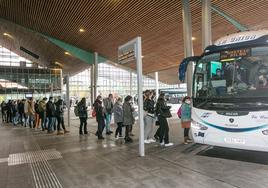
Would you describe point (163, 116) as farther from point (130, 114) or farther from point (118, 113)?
point (118, 113)

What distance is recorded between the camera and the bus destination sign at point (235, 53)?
6230 mm

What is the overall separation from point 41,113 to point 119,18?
6845 mm

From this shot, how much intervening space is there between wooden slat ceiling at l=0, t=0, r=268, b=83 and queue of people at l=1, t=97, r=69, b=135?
4.92m

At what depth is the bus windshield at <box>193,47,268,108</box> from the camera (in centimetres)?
587

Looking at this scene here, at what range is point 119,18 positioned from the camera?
50.7ft

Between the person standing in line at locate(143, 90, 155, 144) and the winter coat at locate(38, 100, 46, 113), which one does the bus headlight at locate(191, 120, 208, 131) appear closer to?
the person standing in line at locate(143, 90, 155, 144)

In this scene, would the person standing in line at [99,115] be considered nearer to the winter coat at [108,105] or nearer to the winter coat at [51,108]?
the winter coat at [108,105]

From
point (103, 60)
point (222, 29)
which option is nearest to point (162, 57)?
point (103, 60)

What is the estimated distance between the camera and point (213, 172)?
5.39m

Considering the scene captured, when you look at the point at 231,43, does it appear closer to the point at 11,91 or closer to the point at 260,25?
the point at 260,25

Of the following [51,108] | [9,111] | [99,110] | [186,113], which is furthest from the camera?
[9,111]

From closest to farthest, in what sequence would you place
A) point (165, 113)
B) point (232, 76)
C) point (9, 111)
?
1. point (232, 76)
2. point (165, 113)
3. point (9, 111)

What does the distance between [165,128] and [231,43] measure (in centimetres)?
314

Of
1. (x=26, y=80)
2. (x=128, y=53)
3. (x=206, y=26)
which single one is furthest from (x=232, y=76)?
(x=26, y=80)
